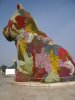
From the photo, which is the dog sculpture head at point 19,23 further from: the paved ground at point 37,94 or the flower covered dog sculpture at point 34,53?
the paved ground at point 37,94

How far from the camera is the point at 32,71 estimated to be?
18.5 metres

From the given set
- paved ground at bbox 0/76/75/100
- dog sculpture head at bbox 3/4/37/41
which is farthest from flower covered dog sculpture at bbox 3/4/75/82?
paved ground at bbox 0/76/75/100

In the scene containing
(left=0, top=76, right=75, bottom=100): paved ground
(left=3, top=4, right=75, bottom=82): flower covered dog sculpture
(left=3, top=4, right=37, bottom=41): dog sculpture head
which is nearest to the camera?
(left=0, top=76, right=75, bottom=100): paved ground

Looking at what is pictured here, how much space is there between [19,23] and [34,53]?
2830 millimetres

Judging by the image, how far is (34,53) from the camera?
61.3ft

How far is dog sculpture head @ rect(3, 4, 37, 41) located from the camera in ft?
63.6

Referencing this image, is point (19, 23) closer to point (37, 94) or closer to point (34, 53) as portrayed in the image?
point (34, 53)

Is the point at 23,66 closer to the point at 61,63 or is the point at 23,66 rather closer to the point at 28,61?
the point at 28,61

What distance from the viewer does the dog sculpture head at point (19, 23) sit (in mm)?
19375

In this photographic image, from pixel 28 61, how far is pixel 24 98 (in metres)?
7.81

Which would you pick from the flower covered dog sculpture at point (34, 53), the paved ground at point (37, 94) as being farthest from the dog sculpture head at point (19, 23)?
the paved ground at point (37, 94)

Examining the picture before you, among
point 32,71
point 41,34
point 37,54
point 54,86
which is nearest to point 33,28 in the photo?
point 41,34

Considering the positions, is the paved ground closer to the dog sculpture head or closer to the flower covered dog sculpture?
the flower covered dog sculpture

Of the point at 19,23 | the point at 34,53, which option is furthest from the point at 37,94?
the point at 19,23
